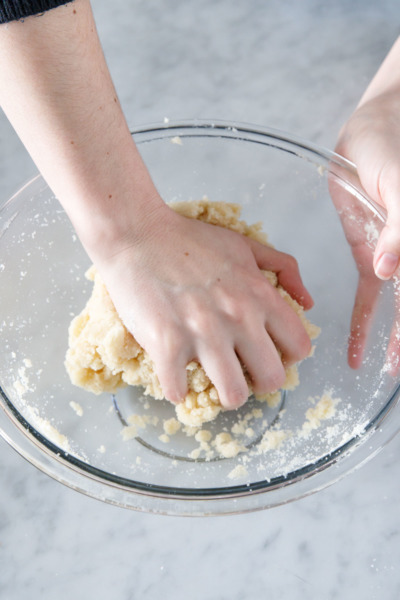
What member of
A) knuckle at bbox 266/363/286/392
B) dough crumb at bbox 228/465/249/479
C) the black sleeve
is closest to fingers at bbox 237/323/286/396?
knuckle at bbox 266/363/286/392

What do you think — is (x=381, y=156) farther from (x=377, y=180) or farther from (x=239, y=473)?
(x=239, y=473)

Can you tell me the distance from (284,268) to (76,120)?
0.35m

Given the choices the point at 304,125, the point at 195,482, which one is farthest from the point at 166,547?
the point at 304,125

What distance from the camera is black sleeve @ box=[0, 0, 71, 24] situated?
2.15ft

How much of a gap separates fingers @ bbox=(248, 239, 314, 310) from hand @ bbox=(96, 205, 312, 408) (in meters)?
0.06

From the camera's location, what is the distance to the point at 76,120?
73 cm

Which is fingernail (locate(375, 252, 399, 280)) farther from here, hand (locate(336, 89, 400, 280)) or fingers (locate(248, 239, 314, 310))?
fingers (locate(248, 239, 314, 310))

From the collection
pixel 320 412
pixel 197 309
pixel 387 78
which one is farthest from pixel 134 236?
pixel 387 78

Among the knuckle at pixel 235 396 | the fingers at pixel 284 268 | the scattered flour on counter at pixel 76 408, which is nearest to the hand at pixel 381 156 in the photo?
the fingers at pixel 284 268

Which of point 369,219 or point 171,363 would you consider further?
point 369,219

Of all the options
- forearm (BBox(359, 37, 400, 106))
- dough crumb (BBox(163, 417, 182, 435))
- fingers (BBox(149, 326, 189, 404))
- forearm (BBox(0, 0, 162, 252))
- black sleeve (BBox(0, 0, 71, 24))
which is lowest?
dough crumb (BBox(163, 417, 182, 435))

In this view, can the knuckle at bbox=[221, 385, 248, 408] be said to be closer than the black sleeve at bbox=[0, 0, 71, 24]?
No

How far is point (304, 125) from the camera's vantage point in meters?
1.19

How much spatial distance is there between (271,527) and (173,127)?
1.88 feet
